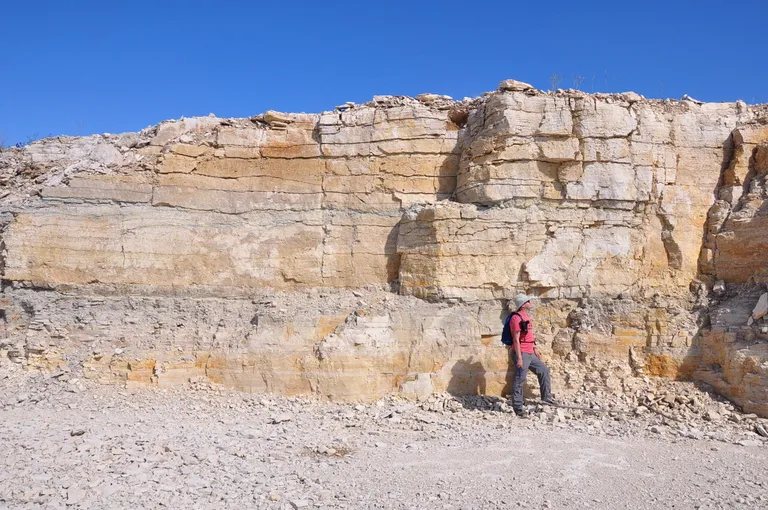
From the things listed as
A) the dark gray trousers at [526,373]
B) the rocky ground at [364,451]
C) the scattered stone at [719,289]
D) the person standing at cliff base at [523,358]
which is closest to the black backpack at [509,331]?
the person standing at cliff base at [523,358]

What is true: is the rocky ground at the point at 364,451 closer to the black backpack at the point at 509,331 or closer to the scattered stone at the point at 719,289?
the black backpack at the point at 509,331

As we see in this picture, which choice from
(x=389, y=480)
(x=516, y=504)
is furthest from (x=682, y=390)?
(x=389, y=480)

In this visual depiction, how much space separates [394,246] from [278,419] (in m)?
3.30

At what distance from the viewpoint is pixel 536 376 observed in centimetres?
817

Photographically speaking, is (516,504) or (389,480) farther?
(389,480)

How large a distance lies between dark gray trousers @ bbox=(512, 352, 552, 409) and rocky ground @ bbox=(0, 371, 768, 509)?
0.26m

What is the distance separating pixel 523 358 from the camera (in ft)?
25.1

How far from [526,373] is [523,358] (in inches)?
7.9

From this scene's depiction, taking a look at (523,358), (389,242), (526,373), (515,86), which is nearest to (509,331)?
(523,358)

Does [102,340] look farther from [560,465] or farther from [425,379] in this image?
[560,465]

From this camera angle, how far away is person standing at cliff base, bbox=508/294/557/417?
7488 millimetres

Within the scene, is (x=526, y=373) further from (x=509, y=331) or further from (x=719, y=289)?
(x=719, y=289)

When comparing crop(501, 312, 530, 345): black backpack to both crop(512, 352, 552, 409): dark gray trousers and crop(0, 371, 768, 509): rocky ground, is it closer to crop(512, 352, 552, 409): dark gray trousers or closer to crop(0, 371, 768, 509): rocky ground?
crop(512, 352, 552, 409): dark gray trousers

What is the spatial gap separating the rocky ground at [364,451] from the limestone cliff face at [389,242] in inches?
21.8
